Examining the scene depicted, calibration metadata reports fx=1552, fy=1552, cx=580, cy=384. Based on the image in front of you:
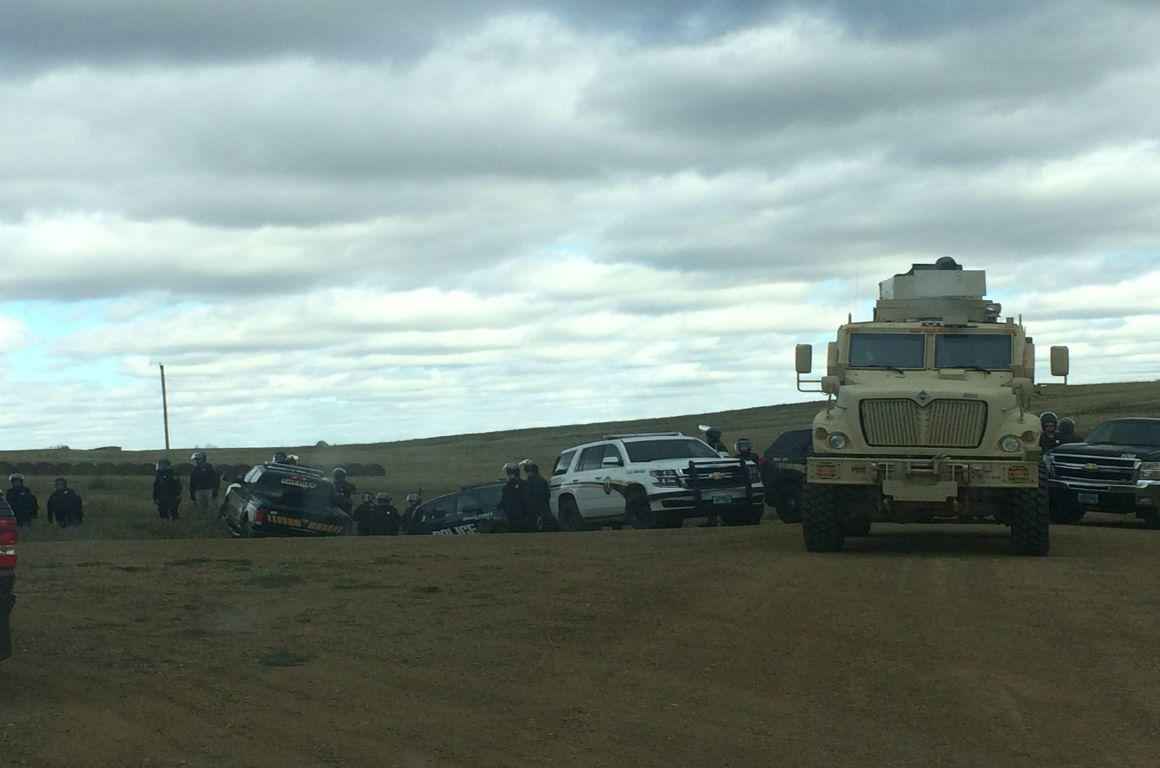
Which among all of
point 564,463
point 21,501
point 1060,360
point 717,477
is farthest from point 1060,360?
point 21,501

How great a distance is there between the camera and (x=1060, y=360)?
1861cm

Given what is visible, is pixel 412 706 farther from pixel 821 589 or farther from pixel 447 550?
pixel 447 550

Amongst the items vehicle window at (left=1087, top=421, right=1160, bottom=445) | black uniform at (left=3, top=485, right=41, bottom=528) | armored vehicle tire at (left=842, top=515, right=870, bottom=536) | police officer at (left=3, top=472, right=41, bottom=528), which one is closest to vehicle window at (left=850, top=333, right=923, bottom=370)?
armored vehicle tire at (left=842, top=515, right=870, bottom=536)

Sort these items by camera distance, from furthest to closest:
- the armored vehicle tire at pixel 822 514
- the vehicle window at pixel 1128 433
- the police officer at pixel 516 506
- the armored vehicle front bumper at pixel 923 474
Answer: the vehicle window at pixel 1128 433 < the police officer at pixel 516 506 < the armored vehicle tire at pixel 822 514 < the armored vehicle front bumper at pixel 923 474

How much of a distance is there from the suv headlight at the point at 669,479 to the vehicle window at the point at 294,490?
6.20 m

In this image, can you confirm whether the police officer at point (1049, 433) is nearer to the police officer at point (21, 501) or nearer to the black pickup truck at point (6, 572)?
the police officer at point (21, 501)

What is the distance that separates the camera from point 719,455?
87.7 ft

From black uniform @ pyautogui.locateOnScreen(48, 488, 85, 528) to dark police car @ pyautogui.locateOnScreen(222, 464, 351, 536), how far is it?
357 centimetres

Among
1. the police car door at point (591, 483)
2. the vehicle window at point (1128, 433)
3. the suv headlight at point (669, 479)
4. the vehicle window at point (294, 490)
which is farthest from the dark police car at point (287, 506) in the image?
the vehicle window at point (1128, 433)

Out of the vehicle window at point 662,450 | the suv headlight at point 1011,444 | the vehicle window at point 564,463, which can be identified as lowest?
the vehicle window at point 564,463

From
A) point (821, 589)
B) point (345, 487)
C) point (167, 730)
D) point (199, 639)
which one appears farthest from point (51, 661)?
point (345, 487)

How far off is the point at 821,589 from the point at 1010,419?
4583 millimetres

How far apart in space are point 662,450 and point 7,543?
17.5 meters

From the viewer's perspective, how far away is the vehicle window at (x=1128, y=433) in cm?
2647
